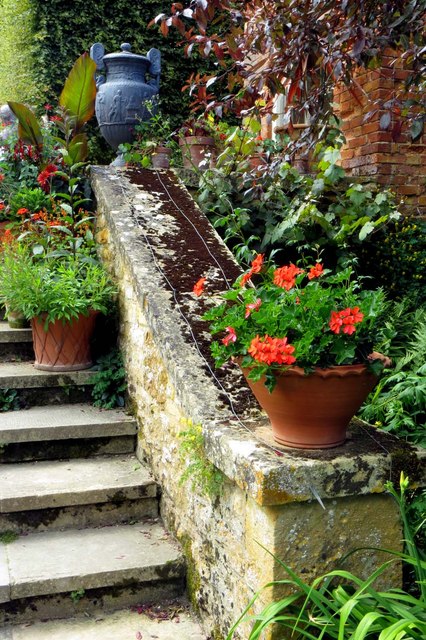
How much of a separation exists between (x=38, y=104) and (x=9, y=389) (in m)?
5.57

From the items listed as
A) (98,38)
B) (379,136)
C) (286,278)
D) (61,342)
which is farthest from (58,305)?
(98,38)

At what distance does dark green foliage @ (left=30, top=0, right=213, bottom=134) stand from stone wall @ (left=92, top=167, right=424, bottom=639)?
16.8 ft

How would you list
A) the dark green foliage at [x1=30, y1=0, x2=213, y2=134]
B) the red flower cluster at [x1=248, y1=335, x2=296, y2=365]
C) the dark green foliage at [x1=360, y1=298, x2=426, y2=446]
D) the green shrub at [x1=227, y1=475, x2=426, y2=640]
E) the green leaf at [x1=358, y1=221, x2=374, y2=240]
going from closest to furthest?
the green shrub at [x1=227, y1=475, x2=426, y2=640], the red flower cluster at [x1=248, y1=335, x2=296, y2=365], the dark green foliage at [x1=360, y1=298, x2=426, y2=446], the green leaf at [x1=358, y1=221, x2=374, y2=240], the dark green foliage at [x1=30, y1=0, x2=213, y2=134]

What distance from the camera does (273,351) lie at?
6.18 ft

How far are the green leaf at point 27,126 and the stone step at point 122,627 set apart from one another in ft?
11.6

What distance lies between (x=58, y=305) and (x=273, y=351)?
2.00 metres

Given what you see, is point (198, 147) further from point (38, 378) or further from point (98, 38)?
point (98, 38)

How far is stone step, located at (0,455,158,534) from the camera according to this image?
283 cm

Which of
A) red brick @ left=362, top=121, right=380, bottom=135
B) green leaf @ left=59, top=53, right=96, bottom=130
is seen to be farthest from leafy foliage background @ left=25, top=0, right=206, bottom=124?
red brick @ left=362, top=121, right=380, bottom=135

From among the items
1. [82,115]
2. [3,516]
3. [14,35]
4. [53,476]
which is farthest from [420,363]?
[14,35]

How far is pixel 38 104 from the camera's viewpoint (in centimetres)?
809

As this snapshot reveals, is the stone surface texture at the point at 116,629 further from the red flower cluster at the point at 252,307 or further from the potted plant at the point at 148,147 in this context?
the potted plant at the point at 148,147

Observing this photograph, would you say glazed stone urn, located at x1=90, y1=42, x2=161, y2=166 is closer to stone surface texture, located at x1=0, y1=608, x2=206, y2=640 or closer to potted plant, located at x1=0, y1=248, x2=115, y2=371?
potted plant, located at x1=0, y1=248, x2=115, y2=371

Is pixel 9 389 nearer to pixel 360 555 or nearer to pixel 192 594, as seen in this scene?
pixel 192 594
